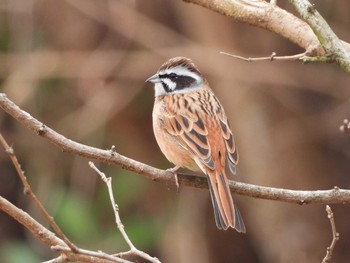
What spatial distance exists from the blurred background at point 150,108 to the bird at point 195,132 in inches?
99.5

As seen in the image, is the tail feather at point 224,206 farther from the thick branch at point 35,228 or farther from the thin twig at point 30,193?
the thin twig at point 30,193

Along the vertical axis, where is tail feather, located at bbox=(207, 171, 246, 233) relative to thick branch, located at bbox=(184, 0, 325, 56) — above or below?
below

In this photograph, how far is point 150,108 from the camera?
8398 millimetres

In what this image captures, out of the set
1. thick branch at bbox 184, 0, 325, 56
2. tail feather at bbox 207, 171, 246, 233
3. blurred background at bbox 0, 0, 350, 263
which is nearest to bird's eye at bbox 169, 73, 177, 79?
thick branch at bbox 184, 0, 325, 56

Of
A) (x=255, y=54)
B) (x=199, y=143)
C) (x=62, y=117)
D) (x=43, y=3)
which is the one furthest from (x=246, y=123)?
(x=199, y=143)

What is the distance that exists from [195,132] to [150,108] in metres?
3.70

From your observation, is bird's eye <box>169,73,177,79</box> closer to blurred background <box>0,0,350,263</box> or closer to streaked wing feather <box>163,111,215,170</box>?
streaked wing feather <box>163,111,215,170</box>

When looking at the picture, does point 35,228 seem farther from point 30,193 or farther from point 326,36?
point 326,36

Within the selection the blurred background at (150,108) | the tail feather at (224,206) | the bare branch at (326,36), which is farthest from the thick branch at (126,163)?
the blurred background at (150,108)

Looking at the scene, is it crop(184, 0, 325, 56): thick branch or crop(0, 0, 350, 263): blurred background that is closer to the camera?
crop(184, 0, 325, 56): thick branch

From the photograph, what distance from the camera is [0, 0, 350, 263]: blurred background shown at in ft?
25.4

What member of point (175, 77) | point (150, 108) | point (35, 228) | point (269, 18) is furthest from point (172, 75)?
point (150, 108)

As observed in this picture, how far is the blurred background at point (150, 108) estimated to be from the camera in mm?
7746

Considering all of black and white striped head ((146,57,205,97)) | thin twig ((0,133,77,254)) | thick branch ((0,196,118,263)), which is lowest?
thick branch ((0,196,118,263))
